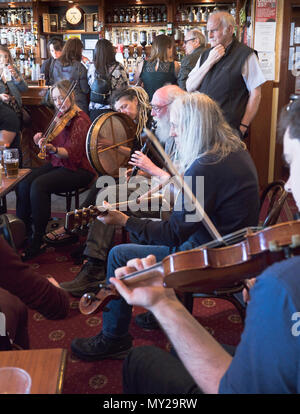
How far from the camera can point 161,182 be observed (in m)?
2.48

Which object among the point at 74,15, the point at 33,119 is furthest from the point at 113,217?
the point at 74,15

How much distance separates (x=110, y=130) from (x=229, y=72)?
101cm

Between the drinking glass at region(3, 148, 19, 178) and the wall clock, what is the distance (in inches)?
192

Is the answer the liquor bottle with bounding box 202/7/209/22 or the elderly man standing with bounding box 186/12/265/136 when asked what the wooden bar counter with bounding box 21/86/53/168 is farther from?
the liquor bottle with bounding box 202/7/209/22

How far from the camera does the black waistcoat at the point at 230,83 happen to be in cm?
316

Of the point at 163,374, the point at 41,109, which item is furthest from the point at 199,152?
the point at 41,109

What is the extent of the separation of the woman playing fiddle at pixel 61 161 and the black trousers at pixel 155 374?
199cm

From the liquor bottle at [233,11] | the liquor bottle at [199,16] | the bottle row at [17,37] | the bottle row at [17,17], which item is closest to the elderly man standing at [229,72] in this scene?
the liquor bottle at [233,11]

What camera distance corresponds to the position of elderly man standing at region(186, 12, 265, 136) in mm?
3127

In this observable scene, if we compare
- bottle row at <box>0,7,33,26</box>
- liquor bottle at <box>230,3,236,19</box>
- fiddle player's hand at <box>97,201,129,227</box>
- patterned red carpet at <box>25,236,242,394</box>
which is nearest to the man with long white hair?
fiddle player's hand at <box>97,201,129,227</box>

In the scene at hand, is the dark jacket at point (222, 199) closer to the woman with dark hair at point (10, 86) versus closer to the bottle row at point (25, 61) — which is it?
the woman with dark hair at point (10, 86)

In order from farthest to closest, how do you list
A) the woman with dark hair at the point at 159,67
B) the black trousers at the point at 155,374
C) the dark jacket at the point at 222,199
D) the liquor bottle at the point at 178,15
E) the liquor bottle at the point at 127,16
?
the liquor bottle at the point at 127,16 → the liquor bottle at the point at 178,15 → the woman with dark hair at the point at 159,67 → the dark jacket at the point at 222,199 → the black trousers at the point at 155,374

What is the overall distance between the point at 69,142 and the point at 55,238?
693 millimetres
